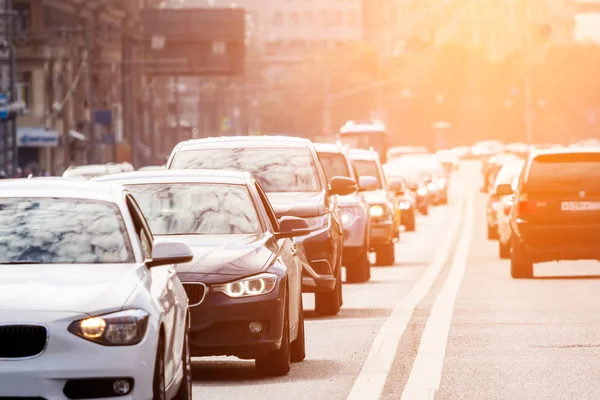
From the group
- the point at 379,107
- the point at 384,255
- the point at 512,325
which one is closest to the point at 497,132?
the point at 379,107

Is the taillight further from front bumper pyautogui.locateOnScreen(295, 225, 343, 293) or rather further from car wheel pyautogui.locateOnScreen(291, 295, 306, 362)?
car wheel pyautogui.locateOnScreen(291, 295, 306, 362)

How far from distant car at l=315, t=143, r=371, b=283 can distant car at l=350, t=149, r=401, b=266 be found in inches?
142

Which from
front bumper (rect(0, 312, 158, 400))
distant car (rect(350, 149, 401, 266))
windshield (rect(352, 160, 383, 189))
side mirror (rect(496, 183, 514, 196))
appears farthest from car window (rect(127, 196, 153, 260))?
windshield (rect(352, 160, 383, 189))

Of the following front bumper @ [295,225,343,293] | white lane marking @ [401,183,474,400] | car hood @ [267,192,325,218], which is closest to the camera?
white lane marking @ [401,183,474,400]

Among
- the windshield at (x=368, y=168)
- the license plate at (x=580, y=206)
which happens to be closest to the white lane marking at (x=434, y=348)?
the license plate at (x=580, y=206)

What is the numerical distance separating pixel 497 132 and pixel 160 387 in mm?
189359

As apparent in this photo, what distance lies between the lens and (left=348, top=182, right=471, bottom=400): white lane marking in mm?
12039

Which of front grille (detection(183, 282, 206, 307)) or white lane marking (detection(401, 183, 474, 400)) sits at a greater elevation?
front grille (detection(183, 282, 206, 307))

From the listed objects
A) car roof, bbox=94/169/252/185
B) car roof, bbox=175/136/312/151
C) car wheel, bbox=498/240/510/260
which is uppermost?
car roof, bbox=175/136/312/151

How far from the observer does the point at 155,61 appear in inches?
3526

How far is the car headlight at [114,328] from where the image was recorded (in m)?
9.05

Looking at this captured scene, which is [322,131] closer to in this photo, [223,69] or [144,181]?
[223,69]

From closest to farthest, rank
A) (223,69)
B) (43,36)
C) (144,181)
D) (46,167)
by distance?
(144,181), (43,36), (46,167), (223,69)

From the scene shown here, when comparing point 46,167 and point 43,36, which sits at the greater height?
point 43,36
